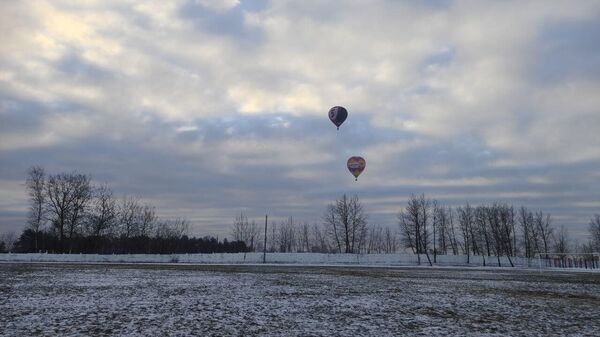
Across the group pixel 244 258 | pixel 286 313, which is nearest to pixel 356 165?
pixel 244 258

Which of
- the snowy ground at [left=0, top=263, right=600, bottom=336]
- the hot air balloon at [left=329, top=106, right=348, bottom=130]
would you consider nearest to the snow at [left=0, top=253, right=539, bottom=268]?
the hot air balloon at [left=329, top=106, right=348, bottom=130]

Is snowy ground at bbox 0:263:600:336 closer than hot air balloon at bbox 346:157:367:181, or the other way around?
snowy ground at bbox 0:263:600:336

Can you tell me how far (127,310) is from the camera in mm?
11461

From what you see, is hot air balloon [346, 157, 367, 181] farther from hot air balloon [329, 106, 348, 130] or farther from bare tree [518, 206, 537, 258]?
bare tree [518, 206, 537, 258]

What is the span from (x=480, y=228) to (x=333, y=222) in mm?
34529

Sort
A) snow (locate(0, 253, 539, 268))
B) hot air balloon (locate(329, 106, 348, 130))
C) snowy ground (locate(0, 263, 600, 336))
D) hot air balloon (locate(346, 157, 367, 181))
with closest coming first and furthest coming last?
1. snowy ground (locate(0, 263, 600, 336))
2. hot air balloon (locate(329, 106, 348, 130))
3. hot air balloon (locate(346, 157, 367, 181))
4. snow (locate(0, 253, 539, 268))

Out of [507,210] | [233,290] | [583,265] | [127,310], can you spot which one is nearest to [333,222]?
[507,210]

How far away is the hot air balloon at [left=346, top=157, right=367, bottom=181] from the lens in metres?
51.2

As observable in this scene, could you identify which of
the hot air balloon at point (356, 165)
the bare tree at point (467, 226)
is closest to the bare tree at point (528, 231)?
the bare tree at point (467, 226)

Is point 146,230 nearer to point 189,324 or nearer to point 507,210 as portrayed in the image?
point 507,210

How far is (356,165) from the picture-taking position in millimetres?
51406

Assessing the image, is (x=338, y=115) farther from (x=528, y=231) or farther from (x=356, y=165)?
(x=528, y=231)

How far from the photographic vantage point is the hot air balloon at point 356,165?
168 feet

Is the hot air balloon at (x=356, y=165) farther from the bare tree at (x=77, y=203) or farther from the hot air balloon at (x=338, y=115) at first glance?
the bare tree at (x=77, y=203)
